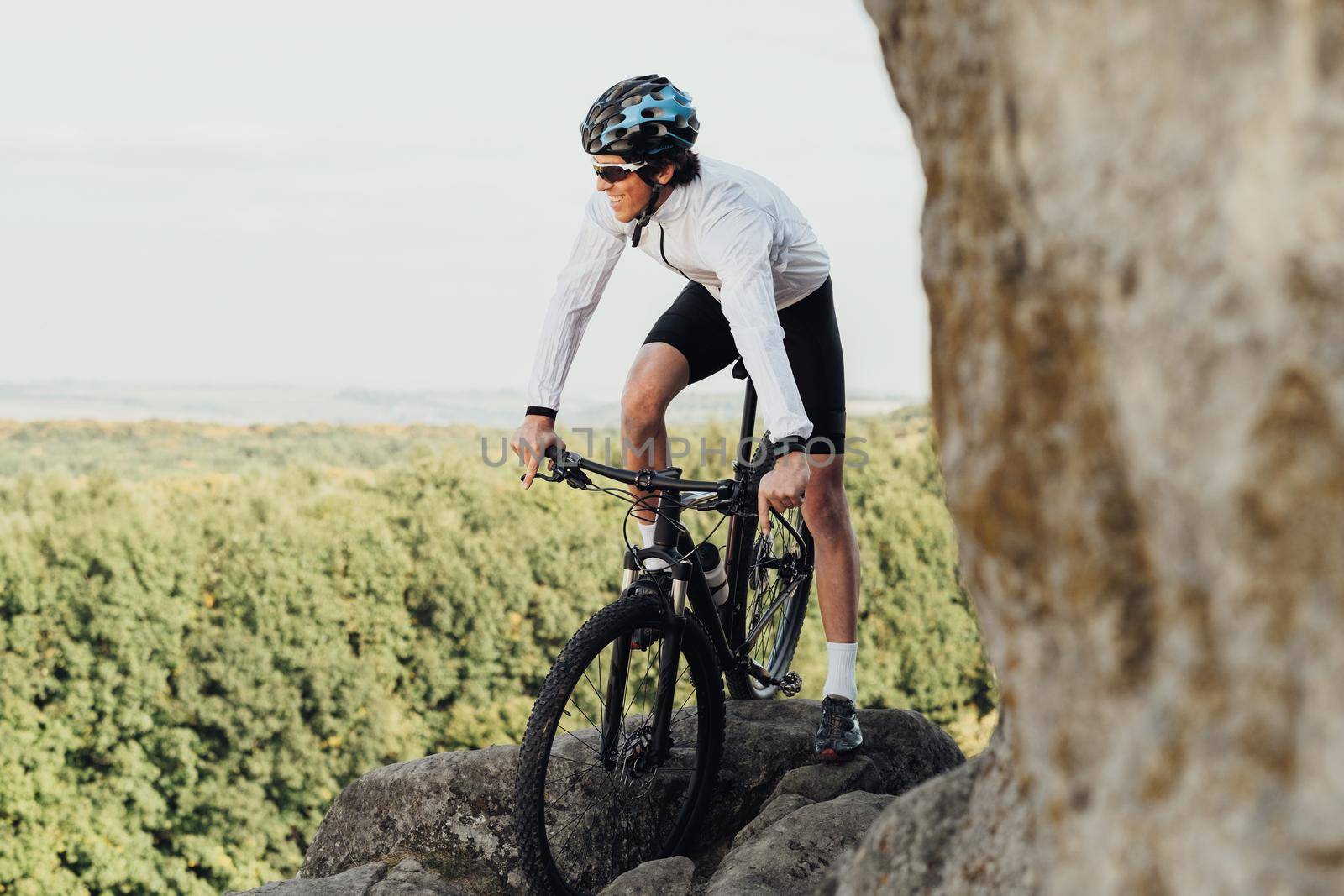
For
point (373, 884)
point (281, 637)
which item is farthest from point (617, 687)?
Answer: point (281, 637)

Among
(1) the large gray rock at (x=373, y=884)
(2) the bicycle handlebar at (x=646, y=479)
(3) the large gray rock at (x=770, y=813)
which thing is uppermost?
(2) the bicycle handlebar at (x=646, y=479)

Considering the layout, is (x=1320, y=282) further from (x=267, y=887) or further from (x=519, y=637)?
(x=519, y=637)

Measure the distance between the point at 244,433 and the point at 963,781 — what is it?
62.9 metres

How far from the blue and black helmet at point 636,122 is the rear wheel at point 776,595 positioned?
2001 millimetres

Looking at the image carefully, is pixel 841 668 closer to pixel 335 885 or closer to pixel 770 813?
pixel 770 813

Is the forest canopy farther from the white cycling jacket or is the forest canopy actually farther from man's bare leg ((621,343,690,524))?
the white cycling jacket

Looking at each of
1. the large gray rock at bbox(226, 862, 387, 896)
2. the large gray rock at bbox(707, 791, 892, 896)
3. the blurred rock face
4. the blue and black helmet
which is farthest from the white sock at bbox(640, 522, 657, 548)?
the blurred rock face

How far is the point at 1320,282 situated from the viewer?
1.82 m

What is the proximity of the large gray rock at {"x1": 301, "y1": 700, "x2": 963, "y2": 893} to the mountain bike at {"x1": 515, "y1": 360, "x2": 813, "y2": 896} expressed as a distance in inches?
13.1

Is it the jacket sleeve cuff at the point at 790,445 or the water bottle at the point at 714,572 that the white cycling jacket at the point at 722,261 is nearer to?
the jacket sleeve cuff at the point at 790,445

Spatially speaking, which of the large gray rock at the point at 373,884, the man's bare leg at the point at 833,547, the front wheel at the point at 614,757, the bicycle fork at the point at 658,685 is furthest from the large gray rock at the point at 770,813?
the large gray rock at the point at 373,884

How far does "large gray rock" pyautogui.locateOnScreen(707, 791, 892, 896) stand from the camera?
4.47 meters

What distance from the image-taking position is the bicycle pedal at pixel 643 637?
189 inches

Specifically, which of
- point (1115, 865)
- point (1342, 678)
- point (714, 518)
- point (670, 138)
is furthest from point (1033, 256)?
point (714, 518)
